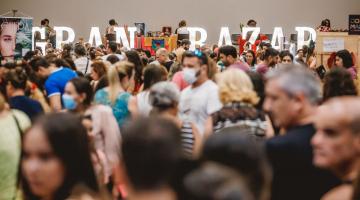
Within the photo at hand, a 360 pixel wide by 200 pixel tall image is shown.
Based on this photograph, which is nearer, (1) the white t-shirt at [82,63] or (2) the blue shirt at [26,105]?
(2) the blue shirt at [26,105]

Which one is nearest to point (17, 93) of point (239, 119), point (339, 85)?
point (239, 119)

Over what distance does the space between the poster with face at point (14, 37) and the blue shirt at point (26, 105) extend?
16.9 feet

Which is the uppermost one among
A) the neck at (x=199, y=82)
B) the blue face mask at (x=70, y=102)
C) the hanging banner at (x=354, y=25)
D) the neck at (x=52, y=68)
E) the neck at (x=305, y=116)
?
the hanging banner at (x=354, y=25)

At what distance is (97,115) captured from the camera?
5.83 meters

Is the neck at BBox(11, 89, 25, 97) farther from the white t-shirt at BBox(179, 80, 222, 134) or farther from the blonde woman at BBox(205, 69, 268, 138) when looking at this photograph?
the blonde woman at BBox(205, 69, 268, 138)

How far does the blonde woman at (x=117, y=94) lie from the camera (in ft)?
22.4

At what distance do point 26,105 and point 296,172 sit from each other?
3258 millimetres

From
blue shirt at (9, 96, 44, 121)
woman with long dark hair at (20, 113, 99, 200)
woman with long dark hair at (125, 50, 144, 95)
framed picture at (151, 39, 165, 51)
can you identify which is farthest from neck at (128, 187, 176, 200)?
framed picture at (151, 39, 165, 51)

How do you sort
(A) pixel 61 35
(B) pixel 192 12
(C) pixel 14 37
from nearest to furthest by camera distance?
1. (C) pixel 14 37
2. (A) pixel 61 35
3. (B) pixel 192 12

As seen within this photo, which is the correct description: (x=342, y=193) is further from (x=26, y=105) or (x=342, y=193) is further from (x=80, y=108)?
(x=26, y=105)

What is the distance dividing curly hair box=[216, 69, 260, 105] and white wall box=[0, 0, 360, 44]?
19695mm

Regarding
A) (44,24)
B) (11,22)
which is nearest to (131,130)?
(11,22)

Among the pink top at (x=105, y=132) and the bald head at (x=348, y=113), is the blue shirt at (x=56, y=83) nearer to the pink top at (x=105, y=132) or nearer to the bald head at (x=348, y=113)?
the pink top at (x=105, y=132)

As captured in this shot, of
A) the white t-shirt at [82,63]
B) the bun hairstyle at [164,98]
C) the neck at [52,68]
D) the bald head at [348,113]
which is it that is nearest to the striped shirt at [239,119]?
the bun hairstyle at [164,98]
